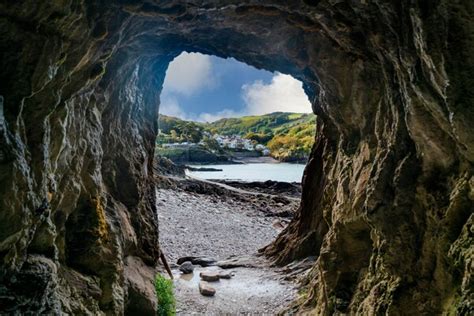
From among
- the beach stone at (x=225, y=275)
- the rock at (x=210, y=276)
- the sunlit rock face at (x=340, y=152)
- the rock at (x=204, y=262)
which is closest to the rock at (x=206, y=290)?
the rock at (x=210, y=276)

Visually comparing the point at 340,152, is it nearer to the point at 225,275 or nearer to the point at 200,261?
the point at 225,275

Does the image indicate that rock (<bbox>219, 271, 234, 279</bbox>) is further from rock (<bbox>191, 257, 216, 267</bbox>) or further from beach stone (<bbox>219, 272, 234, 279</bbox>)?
rock (<bbox>191, 257, 216, 267</bbox>)

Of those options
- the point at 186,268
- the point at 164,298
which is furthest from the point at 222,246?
the point at 164,298

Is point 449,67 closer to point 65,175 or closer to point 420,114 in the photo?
point 420,114

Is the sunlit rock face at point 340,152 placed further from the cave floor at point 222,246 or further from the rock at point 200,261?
the rock at point 200,261

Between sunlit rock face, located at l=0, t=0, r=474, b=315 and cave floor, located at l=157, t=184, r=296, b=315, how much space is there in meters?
2.67

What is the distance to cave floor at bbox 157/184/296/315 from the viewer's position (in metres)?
15.1

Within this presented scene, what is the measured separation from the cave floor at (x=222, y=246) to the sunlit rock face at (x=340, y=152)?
105 inches

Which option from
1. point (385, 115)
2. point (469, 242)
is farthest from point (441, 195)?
point (385, 115)

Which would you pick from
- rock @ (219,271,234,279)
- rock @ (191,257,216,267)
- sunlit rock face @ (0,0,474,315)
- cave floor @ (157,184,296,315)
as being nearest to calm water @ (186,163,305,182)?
cave floor @ (157,184,296,315)

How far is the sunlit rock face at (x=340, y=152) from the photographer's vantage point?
537 centimetres

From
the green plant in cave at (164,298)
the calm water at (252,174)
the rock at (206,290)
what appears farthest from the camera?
the calm water at (252,174)

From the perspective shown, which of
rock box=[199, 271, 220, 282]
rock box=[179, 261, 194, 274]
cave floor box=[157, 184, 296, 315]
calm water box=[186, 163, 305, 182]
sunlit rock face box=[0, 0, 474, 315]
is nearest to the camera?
sunlit rock face box=[0, 0, 474, 315]

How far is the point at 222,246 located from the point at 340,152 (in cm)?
1507
